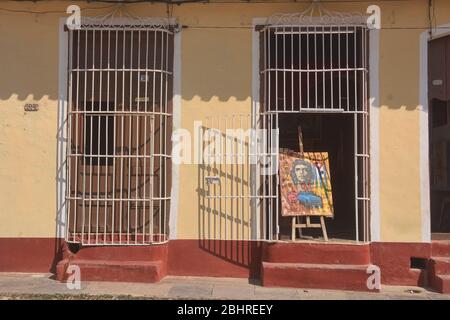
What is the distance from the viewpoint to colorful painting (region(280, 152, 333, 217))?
23.7ft

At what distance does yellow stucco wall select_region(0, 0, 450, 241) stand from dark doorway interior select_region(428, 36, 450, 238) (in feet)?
1.19

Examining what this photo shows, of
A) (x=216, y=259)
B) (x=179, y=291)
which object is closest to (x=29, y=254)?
(x=179, y=291)

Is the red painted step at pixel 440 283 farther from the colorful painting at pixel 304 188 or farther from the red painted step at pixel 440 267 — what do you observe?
the colorful painting at pixel 304 188

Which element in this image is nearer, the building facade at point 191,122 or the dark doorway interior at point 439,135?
the building facade at point 191,122

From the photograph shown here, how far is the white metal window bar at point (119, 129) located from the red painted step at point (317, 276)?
5.05 feet

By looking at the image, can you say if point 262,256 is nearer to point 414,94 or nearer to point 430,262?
point 430,262

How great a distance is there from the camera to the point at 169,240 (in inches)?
286

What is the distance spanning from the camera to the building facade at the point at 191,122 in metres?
7.16

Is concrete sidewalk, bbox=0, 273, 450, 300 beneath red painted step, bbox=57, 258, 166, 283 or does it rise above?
beneath

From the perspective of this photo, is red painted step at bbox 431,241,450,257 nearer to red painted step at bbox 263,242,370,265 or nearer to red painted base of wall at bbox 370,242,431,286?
red painted base of wall at bbox 370,242,431,286

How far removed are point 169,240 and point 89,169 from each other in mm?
1469

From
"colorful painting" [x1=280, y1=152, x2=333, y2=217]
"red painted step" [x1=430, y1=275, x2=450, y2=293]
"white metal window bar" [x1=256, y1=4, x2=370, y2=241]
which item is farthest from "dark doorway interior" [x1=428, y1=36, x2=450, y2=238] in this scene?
"colorful painting" [x1=280, y1=152, x2=333, y2=217]

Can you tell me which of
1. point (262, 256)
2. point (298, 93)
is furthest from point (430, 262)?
point (298, 93)

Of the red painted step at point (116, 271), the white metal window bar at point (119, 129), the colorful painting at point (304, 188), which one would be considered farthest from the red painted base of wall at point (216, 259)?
the colorful painting at point (304, 188)
